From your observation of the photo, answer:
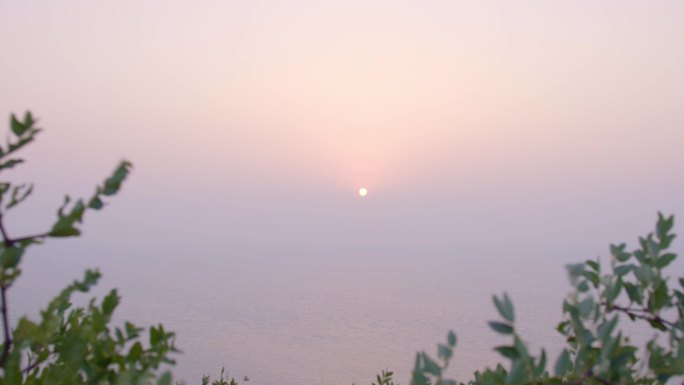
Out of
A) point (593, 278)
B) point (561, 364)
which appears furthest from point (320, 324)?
point (561, 364)

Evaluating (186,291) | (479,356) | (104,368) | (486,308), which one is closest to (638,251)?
(104,368)

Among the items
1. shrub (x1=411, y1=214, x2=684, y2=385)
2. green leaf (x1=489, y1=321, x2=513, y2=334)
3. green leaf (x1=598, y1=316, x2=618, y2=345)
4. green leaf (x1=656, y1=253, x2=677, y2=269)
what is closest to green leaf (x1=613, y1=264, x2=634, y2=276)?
shrub (x1=411, y1=214, x2=684, y2=385)

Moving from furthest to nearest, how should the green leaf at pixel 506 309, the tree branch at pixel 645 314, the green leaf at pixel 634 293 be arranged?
the green leaf at pixel 634 293, the tree branch at pixel 645 314, the green leaf at pixel 506 309

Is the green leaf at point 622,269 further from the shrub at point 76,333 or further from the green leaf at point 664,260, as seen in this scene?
the shrub at point 76,333

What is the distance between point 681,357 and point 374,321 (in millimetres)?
142522

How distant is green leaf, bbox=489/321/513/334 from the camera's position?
1.88 meters

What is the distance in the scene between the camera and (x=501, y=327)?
190cm

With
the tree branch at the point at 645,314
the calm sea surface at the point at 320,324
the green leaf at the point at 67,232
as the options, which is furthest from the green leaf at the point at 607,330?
the calm sea surface at the point at 320,324

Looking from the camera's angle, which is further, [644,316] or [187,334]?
[187,334]

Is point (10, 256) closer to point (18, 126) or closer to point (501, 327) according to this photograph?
point (18, 126)

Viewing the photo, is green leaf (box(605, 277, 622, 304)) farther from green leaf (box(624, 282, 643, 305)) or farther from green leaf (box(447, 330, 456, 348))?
green leaf (box(447, 330, 456, 348))

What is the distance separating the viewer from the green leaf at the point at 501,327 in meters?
1.88

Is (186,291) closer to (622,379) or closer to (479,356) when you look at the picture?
(479,356)

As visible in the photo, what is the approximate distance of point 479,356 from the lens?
110438 millimetres
